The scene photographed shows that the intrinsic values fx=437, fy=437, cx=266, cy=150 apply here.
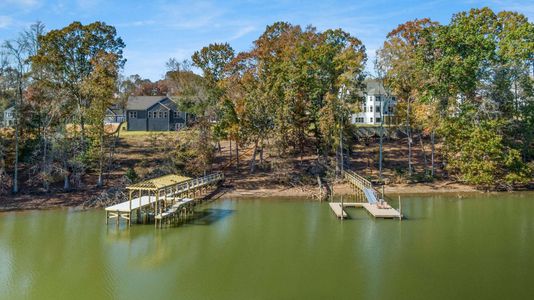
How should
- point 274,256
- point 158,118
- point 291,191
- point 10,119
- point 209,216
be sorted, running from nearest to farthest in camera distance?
point 274,256 → point 209,216 → point 291,191 → point 10,119 → point 158,118

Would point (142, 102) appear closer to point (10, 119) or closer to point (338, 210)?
point (10, 119)

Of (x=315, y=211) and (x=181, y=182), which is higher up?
(x=181, y=182)

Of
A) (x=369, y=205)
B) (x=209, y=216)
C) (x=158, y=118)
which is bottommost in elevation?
(x=209, y=216)

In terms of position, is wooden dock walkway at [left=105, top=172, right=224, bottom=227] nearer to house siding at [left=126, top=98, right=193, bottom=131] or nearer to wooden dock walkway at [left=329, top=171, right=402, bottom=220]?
Answer: wooden dock walkway at [left=329, top=171, right=402, bottom=220]

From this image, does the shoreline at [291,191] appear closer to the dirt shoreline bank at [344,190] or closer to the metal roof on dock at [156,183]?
the dirt shoreline bank at [344,190]

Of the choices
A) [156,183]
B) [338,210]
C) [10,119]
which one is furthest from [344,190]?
[10,119]

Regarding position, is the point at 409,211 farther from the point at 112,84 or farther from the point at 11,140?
the point at 11,140

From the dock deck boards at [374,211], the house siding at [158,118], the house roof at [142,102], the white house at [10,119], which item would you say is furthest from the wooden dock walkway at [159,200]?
the house roof at [142,102]

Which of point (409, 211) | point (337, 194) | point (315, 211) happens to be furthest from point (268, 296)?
point (337, 194)
